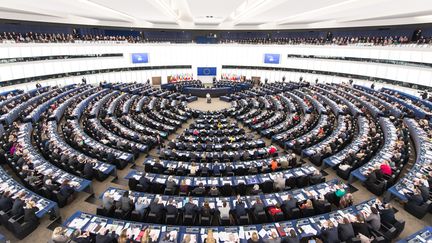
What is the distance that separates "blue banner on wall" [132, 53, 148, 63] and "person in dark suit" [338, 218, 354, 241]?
4402 centimetres

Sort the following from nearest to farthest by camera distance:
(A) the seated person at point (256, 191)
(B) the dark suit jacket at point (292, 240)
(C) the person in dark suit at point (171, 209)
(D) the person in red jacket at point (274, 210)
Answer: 1. (B) the dark suit jacket at point (292, 240)
2. (C) the person in dark suit at point (171, 209)
3. (D) the person in red jacket at point (274, 210)
4. (A) the seated person at point (256, 191)

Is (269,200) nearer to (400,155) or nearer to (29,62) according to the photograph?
(400,155)

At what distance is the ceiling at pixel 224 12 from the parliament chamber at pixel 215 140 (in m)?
0.35

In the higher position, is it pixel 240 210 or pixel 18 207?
pixel 18 207

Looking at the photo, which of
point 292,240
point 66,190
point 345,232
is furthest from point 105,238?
point 345,232

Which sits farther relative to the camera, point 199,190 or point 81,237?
point 199,190

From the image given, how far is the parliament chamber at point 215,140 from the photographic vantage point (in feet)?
32.4

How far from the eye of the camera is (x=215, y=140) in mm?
18828

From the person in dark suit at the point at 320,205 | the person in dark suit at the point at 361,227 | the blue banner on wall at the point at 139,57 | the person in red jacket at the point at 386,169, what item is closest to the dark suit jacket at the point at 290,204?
the person in dark suit at the point at 320,205

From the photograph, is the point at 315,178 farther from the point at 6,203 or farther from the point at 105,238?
the point at 6,203

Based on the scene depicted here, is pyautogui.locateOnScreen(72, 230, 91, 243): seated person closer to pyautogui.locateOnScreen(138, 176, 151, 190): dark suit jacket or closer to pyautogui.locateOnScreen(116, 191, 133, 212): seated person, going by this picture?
pyautogui.locateOnScreen(116, 191, 133, 212): seated person

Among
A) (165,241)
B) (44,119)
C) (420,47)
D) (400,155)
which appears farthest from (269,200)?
(420,47)

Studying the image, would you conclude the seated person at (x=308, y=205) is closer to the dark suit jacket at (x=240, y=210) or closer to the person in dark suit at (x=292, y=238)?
the person in dark suit at (x=292, y=238)

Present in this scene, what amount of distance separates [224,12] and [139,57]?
24.1 m
